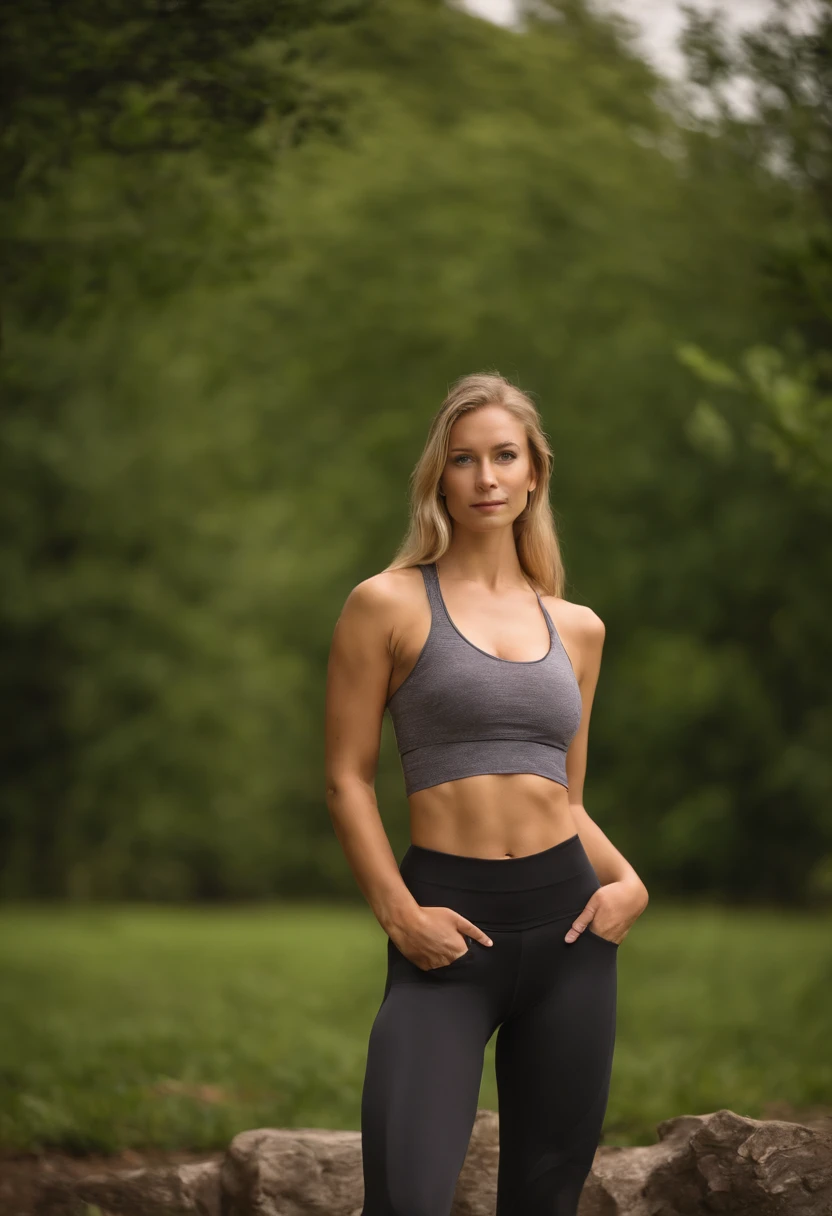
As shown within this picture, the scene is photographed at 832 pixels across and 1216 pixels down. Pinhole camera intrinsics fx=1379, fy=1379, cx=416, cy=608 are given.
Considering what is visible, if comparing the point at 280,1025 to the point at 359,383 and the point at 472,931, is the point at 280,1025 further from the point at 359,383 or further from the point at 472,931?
the point at 472,931

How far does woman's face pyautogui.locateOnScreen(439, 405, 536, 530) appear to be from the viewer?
3.15m

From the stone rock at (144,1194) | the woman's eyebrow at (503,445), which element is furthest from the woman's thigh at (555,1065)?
the stone rock at (144,1194)

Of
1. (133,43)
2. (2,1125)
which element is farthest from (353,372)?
(2,1125)

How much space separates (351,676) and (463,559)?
0.42m

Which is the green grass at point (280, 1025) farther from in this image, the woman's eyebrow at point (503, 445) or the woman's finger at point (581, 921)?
the woman's eyebrow at point (503, 445)

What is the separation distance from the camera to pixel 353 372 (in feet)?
38.7

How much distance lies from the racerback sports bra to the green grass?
9.51 ft

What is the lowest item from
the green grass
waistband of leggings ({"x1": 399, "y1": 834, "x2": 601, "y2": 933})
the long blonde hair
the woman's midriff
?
the green grass

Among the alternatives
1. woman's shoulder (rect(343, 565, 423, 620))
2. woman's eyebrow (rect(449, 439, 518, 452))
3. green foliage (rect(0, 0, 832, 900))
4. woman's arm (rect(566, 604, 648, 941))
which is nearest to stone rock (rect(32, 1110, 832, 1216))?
woman's arm (rect(566, 604, 648, 941))

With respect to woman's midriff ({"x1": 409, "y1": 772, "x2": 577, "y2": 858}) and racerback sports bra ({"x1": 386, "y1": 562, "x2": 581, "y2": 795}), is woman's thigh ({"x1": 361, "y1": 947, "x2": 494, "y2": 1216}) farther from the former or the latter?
racerback sports bra ({"x1": 386, "y1": 562, "x2": 581, "y2": 795})

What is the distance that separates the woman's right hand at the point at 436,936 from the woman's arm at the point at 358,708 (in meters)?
0.10

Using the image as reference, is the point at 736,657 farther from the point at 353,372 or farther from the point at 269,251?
the point at 269,251

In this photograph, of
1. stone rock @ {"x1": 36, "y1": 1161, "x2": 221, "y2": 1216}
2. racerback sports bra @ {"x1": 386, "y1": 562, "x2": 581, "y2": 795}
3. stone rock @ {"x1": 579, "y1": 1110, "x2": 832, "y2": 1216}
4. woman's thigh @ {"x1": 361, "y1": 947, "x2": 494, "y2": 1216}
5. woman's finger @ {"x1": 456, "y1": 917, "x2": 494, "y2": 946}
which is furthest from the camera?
stone rock @ {"x1": 36, "y1": 1161, "x2": 221, "y2": 1216}

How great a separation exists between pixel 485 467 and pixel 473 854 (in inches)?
34.1
